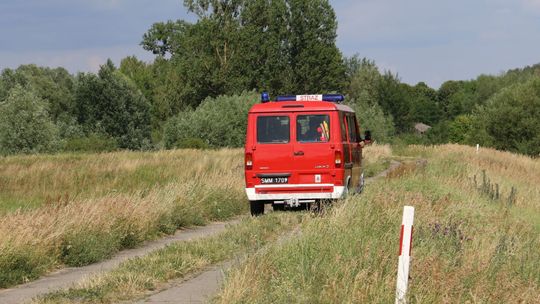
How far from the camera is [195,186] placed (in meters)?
18.8

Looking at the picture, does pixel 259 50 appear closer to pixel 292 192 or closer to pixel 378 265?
pixel 292 192

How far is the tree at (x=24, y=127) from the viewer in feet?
189

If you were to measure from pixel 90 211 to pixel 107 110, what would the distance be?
58.7m

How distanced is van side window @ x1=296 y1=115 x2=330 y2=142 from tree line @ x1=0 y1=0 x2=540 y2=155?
39021 mm

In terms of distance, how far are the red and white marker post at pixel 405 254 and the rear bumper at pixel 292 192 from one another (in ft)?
30.5

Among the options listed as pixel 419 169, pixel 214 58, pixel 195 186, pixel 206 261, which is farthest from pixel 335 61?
pixel 206 261

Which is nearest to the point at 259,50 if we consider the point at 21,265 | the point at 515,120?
the point at 515,120

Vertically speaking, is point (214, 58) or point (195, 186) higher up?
point (214, 58)

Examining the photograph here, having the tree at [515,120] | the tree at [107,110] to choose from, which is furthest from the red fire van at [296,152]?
the tree at [107,110]

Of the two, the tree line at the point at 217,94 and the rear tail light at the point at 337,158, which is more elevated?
the tree line at the point at 217,94

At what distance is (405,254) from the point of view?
7215 millimetres

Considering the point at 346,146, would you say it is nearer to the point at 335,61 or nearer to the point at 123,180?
the point at 123,180

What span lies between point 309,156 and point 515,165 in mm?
28037

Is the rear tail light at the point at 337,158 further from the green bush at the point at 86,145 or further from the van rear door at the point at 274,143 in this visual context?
the green bush at the point at 86,145
